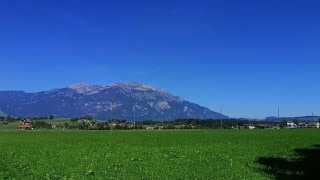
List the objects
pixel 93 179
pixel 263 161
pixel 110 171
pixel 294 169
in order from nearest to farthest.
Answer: pixel 93 179 < pixel 110 171 < pixel 294 169 < pixel 263 161

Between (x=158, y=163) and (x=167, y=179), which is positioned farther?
(x=158, y=163)

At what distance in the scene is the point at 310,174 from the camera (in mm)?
24344

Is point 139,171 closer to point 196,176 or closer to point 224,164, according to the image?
point 196,176

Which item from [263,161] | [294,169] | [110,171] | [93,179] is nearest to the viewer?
[93,179]

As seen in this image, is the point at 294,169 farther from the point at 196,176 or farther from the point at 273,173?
the point at 196,176

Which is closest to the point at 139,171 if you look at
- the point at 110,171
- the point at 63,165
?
the point at 110,171

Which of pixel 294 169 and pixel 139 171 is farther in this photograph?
pixel 294 169

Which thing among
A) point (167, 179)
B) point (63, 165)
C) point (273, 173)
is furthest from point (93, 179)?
point (273, 173)

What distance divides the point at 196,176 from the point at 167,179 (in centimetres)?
151

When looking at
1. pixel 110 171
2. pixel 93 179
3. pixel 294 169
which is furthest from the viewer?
pixel 294 169

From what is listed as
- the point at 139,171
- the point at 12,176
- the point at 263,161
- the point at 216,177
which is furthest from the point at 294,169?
the point at 12,176

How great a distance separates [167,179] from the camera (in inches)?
844

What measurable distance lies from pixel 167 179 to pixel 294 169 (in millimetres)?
8749

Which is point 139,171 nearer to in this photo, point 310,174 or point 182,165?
point 182,165
